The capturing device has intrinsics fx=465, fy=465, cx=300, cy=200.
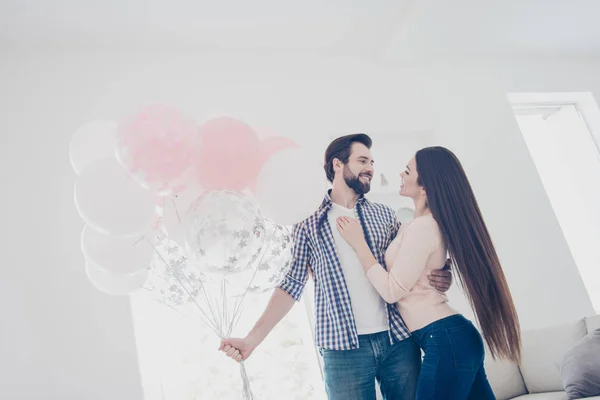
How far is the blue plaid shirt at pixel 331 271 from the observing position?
1511 millimetres

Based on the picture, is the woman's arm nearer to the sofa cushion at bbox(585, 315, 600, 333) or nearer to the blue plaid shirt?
the blue plaid shirt

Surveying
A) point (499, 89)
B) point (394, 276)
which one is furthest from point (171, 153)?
point (499, 89)

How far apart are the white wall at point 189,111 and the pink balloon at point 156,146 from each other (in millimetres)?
1268

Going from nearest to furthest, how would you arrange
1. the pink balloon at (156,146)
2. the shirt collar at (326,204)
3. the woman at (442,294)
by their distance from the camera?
the pink balloon at (156,146), the woman at (442,294), the shirt collar at (326,204)

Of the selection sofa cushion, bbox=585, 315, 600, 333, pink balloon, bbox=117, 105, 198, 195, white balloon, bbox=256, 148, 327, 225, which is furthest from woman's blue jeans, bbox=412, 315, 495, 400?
sofa cushion, bbox=585, 315, 600, 333

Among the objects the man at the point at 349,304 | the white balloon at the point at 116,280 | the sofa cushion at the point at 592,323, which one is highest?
the white balloon at the point at 116,280

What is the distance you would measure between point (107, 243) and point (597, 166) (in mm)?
3729

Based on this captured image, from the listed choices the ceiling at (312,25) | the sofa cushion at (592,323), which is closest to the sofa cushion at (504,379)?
the sofa cushion at (592,323)

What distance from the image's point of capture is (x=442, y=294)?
156 centimetres

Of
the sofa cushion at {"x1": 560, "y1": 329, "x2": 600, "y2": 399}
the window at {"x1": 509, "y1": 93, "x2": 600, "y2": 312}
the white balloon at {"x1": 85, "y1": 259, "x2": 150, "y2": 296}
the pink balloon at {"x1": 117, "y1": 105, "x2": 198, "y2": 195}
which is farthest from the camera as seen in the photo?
the window at {"x1": 509, "y1": 93, "x2": 600, "y2": 312}

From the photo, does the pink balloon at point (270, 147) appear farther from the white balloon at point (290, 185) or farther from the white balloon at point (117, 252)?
the white balloon at point (117, 252)

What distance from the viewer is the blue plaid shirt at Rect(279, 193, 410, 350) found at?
1.51 meters

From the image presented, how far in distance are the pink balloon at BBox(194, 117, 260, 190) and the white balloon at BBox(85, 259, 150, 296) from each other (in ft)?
1.56

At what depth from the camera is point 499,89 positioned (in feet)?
11.7
